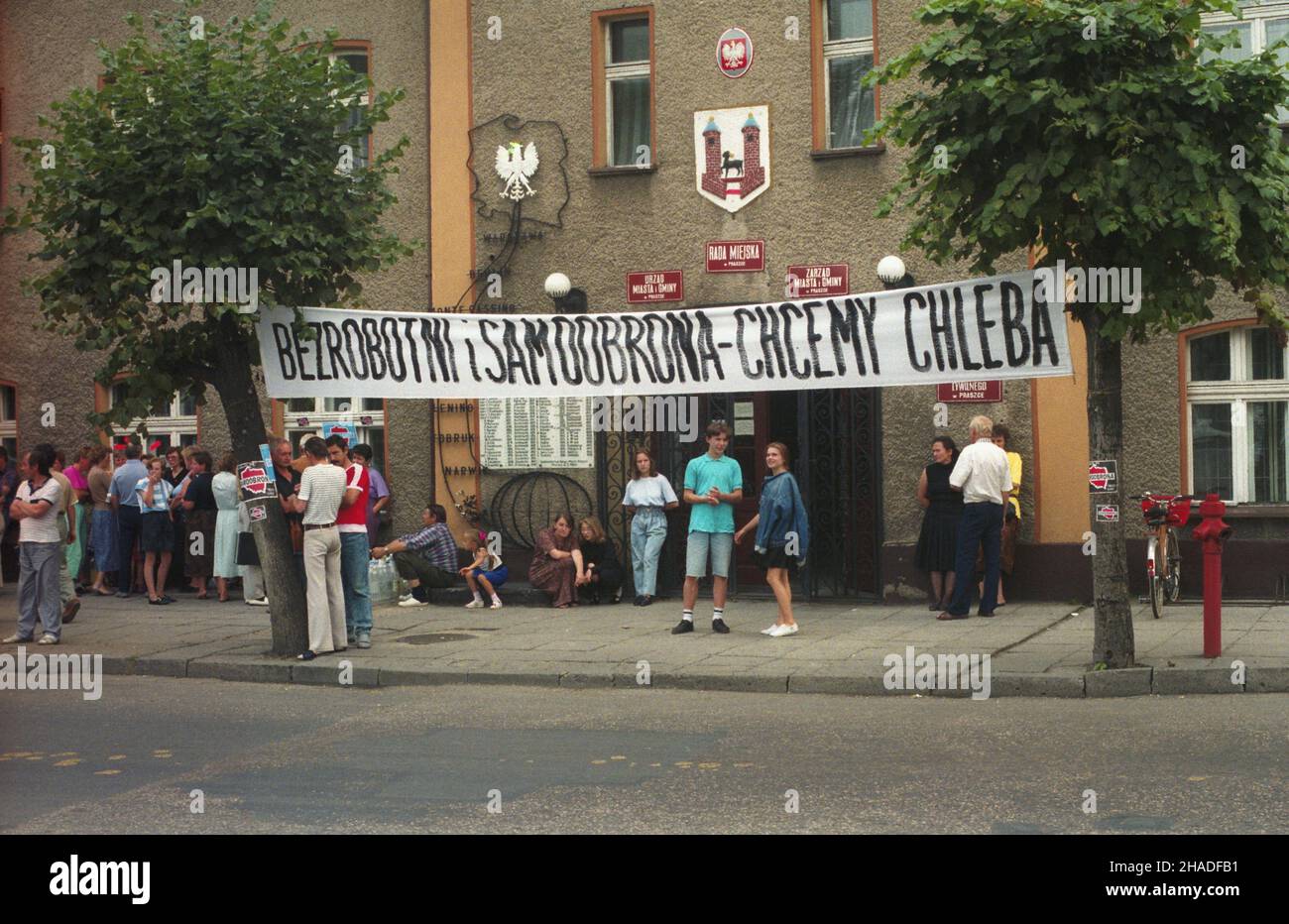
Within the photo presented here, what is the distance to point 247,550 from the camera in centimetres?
1772

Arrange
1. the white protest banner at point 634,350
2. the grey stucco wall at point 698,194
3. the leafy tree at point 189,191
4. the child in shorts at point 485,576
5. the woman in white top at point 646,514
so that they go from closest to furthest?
the white protest banner at point 634,350 < the leafy tree at point 189,191 < the grey stucco wall at point 698,194 < the woman in white top at point 646,514 < the child in shorts at point 485,576

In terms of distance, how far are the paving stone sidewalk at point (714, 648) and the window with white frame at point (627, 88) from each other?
5366 millimetres

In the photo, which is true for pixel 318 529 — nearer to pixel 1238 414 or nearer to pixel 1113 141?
pixel 1113 141

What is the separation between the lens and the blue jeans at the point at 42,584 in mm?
14945

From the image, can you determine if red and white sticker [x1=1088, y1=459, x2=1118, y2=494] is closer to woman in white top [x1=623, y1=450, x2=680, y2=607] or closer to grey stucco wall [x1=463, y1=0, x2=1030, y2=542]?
grey stucco wall [x1=463, y1=0, x2=1030, y2=542]

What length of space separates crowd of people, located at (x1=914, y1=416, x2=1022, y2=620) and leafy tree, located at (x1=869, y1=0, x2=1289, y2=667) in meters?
3.40

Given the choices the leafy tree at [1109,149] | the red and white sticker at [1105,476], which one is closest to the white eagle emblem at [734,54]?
the leafy tree at [1109,149]

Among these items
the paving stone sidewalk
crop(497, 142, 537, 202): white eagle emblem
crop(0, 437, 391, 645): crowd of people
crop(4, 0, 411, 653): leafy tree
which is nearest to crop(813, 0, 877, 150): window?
crop(497, 142, 537, 202): white eagle emblem

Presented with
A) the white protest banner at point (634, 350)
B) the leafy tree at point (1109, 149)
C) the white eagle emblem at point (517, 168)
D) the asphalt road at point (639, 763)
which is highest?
the white eagle emblem at point (517, 168)

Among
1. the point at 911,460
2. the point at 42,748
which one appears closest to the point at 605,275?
the point at 911,460

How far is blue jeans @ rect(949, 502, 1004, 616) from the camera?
1522 cm

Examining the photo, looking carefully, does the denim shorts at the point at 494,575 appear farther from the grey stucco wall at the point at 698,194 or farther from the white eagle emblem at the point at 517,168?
the white eagle emblem at the point at 517,168

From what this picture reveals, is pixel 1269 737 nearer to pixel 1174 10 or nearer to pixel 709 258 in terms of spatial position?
pixel 1174 10

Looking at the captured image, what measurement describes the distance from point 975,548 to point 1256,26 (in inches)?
239
